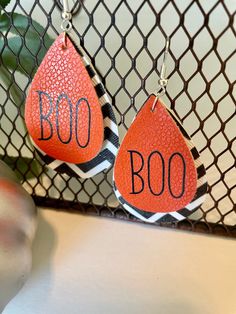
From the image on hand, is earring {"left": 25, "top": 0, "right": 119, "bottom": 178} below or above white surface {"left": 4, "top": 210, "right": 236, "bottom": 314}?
above

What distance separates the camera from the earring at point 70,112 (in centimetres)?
33

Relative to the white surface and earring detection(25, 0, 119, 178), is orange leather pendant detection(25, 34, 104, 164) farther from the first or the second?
the white surface

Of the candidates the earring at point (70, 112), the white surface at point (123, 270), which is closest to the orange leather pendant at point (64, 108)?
the earring at point (70, 112)

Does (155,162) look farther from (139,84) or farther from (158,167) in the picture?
(139,84)

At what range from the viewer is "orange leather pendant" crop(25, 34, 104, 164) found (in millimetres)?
327

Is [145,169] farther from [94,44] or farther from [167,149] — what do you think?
[94,44]

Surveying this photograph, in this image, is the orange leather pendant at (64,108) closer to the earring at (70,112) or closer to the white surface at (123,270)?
the earring at (70,112)

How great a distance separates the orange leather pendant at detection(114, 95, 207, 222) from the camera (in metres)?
0.32

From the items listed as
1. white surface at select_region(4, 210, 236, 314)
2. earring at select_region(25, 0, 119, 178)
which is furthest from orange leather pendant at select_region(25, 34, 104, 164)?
white surface at select_region(4, 210, 236, 314)

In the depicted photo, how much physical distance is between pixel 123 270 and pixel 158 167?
0.37ft

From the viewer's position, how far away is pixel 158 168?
34 centimetres

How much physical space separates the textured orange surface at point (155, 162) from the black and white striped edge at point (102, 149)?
0.5 inches

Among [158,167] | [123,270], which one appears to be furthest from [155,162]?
[123,270]

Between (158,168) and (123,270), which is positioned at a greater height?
(158,168)
